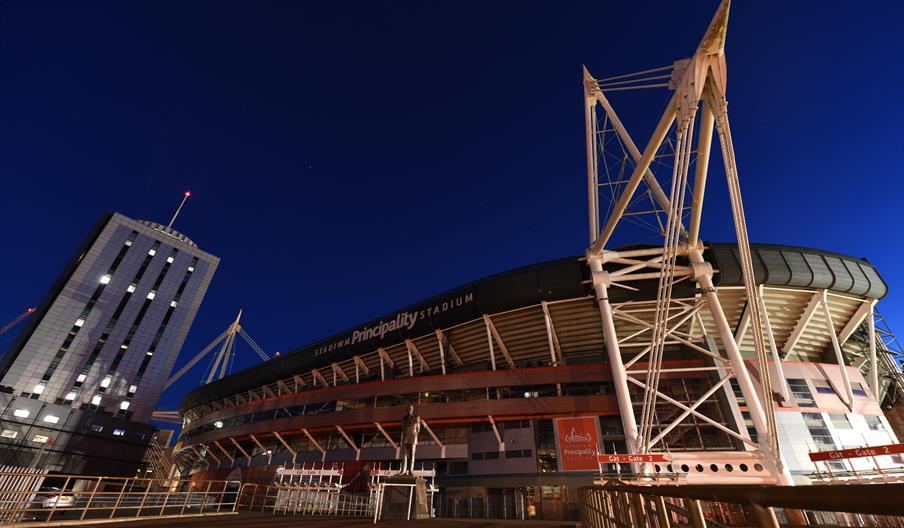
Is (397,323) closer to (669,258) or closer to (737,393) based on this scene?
(669,258)

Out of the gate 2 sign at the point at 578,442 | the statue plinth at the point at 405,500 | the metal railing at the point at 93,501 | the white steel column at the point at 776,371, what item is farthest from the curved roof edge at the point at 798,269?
the metal railing at the point at 93,501

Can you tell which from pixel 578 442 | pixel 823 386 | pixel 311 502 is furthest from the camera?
pixel 823 386

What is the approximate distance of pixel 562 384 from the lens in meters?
35.2

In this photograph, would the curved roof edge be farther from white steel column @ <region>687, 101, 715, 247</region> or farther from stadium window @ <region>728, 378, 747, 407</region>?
white steel column @ <region>687, 101, 715, 247</region>

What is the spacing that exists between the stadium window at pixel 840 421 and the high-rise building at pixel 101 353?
9151 cm

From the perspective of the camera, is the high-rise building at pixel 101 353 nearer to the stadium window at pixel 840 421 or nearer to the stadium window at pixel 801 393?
the stadium window at pixel 801 393

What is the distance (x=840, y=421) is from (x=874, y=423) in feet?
11.3

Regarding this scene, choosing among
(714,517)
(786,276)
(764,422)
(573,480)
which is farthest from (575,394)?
(714,517)

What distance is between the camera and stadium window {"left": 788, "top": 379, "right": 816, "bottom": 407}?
32188mm

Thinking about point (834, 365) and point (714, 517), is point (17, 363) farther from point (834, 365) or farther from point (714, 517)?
point (834, 365)

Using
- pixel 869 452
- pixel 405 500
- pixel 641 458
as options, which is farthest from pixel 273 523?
pixel 869 452

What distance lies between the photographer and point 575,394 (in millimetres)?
34562

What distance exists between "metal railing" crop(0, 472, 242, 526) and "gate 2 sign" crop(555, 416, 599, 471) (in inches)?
925

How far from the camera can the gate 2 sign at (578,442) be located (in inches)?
1245
